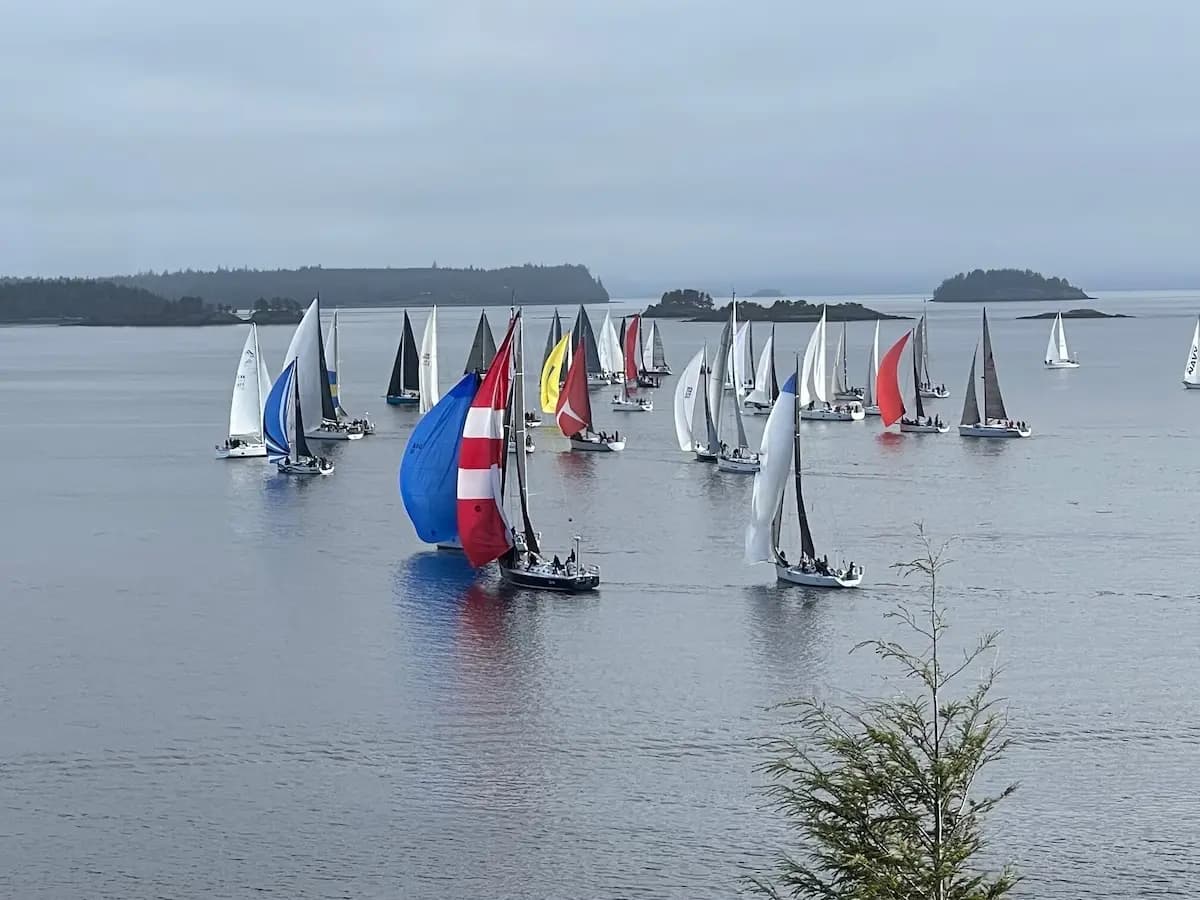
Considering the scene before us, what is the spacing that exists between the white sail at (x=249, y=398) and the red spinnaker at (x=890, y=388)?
24.0 metres

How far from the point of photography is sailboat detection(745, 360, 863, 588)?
36.5m

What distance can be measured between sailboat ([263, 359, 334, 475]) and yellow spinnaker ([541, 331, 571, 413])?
16185mm

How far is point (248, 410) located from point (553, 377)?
14.5 m

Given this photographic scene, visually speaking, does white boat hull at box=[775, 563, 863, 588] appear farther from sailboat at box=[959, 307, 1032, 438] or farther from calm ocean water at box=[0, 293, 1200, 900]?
sailboat at box=[959, 307, 1032, 438]

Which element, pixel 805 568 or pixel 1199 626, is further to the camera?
pixel 805 568

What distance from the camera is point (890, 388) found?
6675 centimetres

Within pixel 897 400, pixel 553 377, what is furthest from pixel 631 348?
pixel 897 400

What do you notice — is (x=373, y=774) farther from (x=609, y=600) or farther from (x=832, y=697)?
(x=609, y=600)

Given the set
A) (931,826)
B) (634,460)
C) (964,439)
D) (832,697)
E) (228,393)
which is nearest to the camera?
(931,826)

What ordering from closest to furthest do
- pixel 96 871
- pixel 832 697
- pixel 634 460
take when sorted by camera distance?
pixel 96 871, pixel 832 697, pixel 634 460

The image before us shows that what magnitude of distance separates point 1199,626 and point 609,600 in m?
11.9

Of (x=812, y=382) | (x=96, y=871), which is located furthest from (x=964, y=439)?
(x=96, y=871)

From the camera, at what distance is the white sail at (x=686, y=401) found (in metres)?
58.1

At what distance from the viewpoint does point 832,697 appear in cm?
2861
